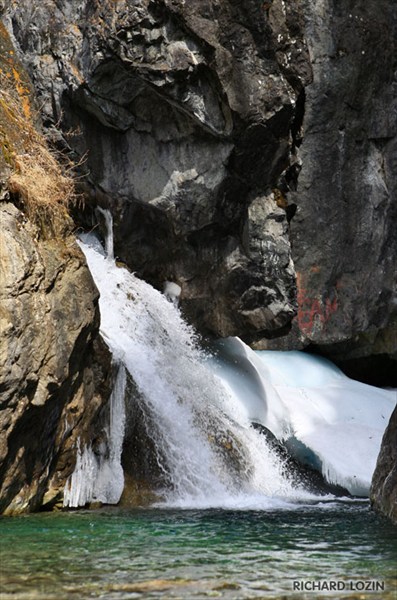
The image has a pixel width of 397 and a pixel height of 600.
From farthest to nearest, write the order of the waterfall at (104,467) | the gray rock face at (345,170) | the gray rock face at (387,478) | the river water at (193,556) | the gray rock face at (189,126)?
the gray rock face at (345,170) → the gray rock face at (189,126) → the waterfall at (104,467) → the gray rock face at (387,478) → the river water at (193,556)

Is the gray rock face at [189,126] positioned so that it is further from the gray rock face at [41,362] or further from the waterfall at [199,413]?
the gray rock face at [41,362]

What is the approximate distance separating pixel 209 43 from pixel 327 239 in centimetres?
524

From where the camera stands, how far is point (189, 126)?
11.5 metres

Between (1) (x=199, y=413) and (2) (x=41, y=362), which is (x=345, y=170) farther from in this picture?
(2) (x=41, y=362)

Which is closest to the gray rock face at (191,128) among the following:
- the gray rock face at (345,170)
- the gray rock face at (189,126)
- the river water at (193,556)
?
the gray rock face at (189,126)

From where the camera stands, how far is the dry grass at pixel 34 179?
7.75 m

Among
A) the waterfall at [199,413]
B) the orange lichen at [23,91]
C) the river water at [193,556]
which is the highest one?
the orange lichen at [23,91]

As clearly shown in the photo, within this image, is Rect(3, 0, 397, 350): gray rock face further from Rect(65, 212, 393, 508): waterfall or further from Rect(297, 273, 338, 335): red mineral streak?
Rect(297, 273, 338, 335): red mineral streak

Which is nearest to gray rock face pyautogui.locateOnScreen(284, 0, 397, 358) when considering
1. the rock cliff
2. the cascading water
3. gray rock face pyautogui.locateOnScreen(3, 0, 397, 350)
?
gray rock face pyautogui.locateOnScreen(3, 0, 397, 350)

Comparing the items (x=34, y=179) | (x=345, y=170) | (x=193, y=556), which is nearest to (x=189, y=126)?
(x=34, y=179)

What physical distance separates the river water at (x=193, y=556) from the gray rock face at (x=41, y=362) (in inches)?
26.6

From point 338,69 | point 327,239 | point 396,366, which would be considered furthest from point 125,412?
point 396,366

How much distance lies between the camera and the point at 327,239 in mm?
15031

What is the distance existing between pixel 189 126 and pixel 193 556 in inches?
316
